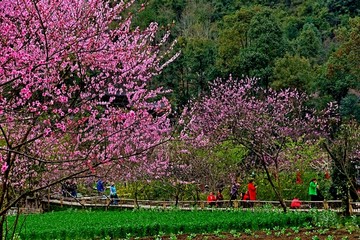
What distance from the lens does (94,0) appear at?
5.49 m

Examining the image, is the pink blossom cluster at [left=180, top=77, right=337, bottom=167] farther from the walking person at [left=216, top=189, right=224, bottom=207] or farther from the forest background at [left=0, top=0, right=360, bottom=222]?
the walking person at [left=216, top=189, right=224, bottom=207]

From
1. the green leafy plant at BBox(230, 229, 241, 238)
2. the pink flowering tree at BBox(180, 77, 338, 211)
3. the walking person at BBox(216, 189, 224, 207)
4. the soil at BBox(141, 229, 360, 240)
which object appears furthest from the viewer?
the walking person at BBox(216, 189, 224, 207)

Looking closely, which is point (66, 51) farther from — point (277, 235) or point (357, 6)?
point (357, 6)

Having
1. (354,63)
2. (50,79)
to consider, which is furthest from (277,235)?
(354,63)

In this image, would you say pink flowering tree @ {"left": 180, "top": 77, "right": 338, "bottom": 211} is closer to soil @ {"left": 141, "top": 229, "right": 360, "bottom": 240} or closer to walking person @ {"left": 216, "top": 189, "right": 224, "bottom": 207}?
walking person @ {"left": 216, "top": 189, "right": 224, "bottom": 207}

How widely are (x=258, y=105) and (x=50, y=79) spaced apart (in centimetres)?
1648

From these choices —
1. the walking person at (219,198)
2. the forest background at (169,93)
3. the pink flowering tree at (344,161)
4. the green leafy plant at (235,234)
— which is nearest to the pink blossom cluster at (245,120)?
the forest background at (169,93)

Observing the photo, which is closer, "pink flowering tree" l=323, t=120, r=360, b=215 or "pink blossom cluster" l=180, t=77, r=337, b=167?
"pink flowering tree" l=323, t=120, r=360, b=215

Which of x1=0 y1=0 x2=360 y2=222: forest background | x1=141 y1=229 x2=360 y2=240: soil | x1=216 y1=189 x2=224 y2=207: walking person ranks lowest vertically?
x1=141 y1=229 x2=360 y2=240: soil

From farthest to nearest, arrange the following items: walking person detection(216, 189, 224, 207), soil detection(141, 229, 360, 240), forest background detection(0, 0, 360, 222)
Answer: walking person detection(216, 189, 224, 207)
soil detection(141, 229, 360, 240)
forest background detection(0, 0, 360, 222)

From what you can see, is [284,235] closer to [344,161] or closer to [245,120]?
[344,161]

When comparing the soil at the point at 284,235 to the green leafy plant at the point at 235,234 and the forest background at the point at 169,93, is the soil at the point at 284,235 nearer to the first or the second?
the green leafy plant at the point at 235,234

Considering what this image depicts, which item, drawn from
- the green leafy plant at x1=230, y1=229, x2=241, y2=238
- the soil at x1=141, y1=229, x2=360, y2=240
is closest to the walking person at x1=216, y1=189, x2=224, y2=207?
the green leafy plant at x1=230, y1=229, x2=241, y2=238

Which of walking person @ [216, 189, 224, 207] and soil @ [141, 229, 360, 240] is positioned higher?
walking person @ [216, 189, 224, 207]
